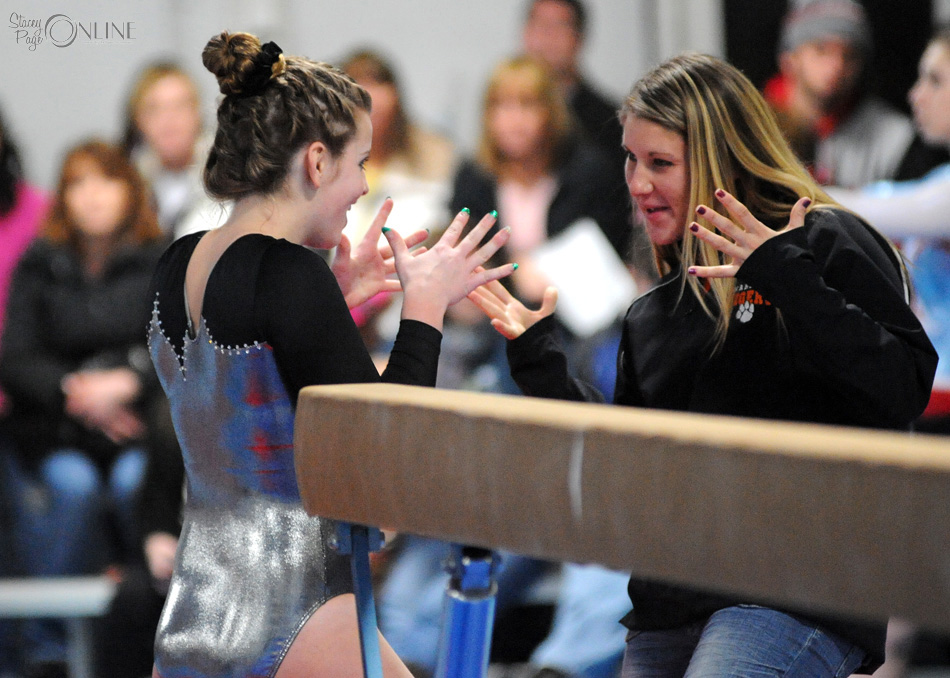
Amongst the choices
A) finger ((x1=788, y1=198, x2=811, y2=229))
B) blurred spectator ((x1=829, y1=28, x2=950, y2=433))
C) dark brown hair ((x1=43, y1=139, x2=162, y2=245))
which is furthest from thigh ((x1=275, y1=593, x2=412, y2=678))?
dark brown hair ((x1=43, y1=139, x2=162, y2=245))

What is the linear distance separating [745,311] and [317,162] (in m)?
0.75

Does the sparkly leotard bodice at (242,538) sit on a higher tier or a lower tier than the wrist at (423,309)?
lower

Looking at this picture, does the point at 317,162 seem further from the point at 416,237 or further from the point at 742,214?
the point at 742,214

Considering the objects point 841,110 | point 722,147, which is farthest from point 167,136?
point 722,147

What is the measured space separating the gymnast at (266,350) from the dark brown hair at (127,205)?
2.40 meters

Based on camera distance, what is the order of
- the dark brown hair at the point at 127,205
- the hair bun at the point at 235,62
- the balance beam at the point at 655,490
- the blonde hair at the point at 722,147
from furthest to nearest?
1. the dark brown hair at the point at 127,205
2. the blonde hair at the point at 722,147
3. the hair bun at the point at 235,62
4. the balance beam at the point at 655,490

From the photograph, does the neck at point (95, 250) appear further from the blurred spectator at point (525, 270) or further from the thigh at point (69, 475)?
the blurred spectator at point (525, 270)

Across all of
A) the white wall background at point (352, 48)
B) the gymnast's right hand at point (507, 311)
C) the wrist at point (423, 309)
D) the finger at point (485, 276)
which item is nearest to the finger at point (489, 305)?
the gymnast's right hand at point (507, 311)

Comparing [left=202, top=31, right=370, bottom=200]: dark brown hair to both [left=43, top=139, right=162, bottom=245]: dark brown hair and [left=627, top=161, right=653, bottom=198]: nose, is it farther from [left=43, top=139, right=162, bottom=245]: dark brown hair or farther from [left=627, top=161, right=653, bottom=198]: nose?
[left=43, top=139, right=162, bottom=245]: dark brown hair

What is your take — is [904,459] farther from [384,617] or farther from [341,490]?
[384,617]

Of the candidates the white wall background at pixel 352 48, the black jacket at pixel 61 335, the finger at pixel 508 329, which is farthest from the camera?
Result: the white wall background at pixel 352 48

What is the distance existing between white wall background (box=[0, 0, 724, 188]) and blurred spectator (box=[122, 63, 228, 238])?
162 millimetres

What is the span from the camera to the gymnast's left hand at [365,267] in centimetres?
190

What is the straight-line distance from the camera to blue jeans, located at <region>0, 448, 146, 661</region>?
373 cm
